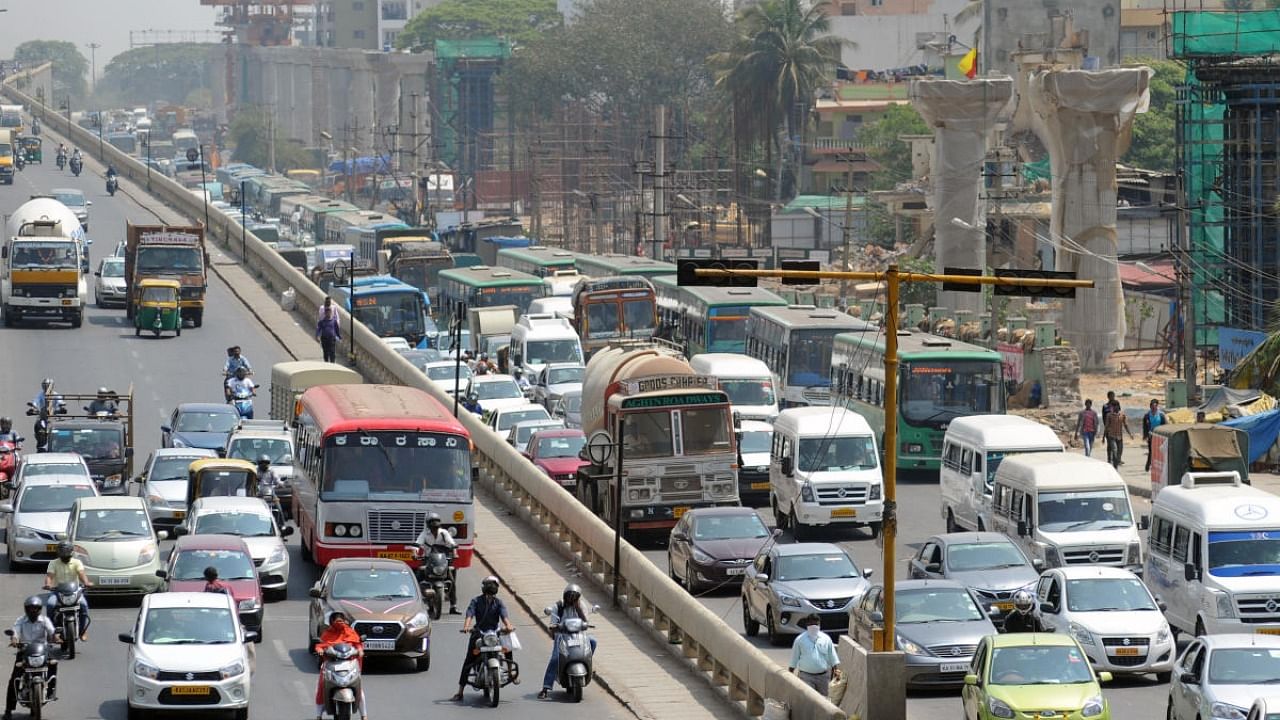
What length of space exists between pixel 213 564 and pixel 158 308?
121 ft

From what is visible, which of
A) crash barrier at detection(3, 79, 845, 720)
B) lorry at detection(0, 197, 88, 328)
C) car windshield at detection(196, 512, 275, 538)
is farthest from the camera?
lorry at detection(0, 197, 88, 328)

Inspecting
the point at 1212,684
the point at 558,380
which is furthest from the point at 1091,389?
the point at 1212,684

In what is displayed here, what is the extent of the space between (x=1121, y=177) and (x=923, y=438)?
50036 mm

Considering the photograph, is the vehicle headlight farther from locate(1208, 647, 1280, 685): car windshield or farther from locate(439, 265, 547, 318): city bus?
locate(439, 265, 547, 318): city bus

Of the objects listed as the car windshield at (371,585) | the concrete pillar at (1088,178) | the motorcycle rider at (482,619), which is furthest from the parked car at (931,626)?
the concrete pillar at (1088,178)

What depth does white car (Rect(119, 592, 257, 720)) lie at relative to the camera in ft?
79.9

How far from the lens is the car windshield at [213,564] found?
96.2 ft

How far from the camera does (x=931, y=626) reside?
2678cm

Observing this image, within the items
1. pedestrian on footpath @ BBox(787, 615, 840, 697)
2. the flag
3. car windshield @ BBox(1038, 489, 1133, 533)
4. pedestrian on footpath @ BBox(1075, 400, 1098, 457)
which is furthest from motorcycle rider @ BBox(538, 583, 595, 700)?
the flag

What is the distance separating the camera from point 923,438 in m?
47.0

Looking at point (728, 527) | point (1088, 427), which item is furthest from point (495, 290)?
point (728, 527)

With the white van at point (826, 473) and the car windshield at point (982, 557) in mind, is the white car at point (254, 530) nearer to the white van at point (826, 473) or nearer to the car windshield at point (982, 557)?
the car windshield at point (982, 557)

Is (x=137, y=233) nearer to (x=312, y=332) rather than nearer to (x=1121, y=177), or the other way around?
(x=312, y=332)

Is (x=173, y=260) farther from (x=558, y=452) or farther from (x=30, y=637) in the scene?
(x=30, y=637)
